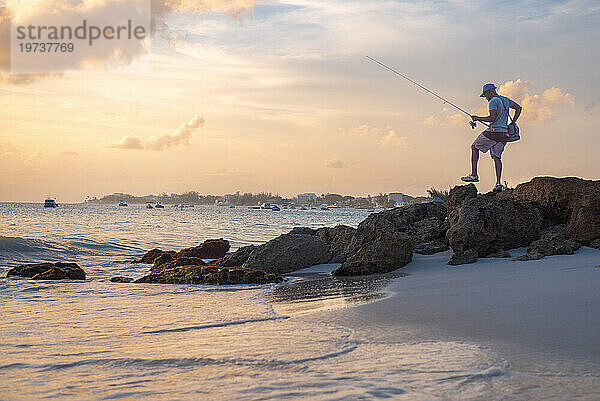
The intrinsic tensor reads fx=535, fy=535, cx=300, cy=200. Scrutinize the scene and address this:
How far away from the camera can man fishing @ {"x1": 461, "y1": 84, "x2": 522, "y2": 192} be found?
10805mm

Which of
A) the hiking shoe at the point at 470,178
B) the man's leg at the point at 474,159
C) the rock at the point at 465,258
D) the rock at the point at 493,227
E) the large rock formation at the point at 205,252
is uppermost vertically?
the man's leg at the point at 474,159

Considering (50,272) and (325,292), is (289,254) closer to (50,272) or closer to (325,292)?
(325,292)

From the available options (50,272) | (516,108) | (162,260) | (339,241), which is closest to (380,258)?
(339,241)

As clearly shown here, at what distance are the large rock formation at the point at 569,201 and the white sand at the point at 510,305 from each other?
85 centimetres

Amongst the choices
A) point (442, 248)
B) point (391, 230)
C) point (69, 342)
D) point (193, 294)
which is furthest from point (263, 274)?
point (69, 342)

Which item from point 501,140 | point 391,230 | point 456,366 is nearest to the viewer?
point 456,366

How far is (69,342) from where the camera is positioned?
480cm

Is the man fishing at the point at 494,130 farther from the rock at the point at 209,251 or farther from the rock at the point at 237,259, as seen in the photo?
the rock at the point at 209,251

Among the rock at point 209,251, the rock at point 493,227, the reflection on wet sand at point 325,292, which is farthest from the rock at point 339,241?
the rock at point 209,251

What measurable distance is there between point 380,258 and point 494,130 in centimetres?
390

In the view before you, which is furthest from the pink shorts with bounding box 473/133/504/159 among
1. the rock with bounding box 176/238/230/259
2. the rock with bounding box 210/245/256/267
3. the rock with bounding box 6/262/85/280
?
the rock with bounding box 6/262/85/280

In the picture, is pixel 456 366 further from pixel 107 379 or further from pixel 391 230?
pixel 391 230

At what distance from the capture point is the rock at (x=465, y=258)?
28.8 ft

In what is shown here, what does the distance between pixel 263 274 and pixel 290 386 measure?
244 inches
